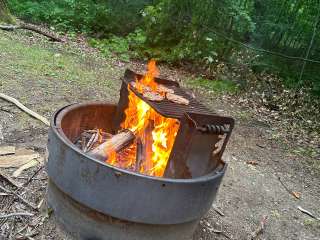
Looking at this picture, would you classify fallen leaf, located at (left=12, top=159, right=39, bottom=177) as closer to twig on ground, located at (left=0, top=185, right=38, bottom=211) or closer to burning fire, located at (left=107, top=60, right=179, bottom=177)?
twig on ground, located at (left=0, top=185, right=38, bottom=211)

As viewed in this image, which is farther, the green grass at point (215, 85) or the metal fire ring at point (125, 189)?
the green grass at point (215, 85)

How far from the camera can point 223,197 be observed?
4309mm

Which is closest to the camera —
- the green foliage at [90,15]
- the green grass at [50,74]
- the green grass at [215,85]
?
the green grass at [50,74]

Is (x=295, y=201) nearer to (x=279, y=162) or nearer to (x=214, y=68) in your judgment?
(x=279, y=162)

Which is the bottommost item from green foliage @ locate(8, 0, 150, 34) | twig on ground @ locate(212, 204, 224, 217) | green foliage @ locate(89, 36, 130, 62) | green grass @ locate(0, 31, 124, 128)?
twig on ground @ locate(212, 204, 224, 217)

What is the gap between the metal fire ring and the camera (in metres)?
2.63

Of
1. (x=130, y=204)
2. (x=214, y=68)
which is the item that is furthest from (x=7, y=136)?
(x=214, y=68)

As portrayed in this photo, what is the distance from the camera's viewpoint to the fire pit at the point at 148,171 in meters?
2.66

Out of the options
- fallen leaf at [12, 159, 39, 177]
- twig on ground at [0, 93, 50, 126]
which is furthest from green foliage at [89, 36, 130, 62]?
fallen leaf at [12, 159, 39, 177]

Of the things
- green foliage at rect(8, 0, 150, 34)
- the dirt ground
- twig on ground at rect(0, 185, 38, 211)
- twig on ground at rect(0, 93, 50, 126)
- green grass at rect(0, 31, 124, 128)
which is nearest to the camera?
twig on ground at rect(0, 185, 38, 211)

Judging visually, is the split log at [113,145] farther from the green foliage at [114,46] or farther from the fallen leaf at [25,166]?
the green foliage at [114,46]

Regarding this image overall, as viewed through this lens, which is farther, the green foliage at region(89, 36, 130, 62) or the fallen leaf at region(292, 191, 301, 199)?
the green foliage at region(89, 36, 130, 62)

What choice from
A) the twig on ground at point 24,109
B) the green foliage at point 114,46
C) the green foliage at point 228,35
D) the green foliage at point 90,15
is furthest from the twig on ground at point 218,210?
the green foliage at point 90,15

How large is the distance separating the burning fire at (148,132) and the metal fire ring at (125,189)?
361 mm
